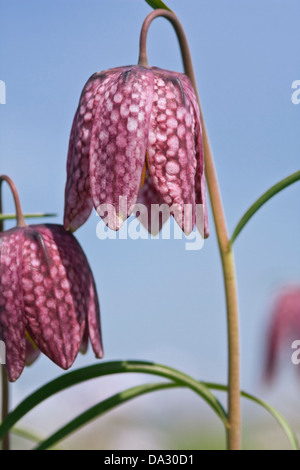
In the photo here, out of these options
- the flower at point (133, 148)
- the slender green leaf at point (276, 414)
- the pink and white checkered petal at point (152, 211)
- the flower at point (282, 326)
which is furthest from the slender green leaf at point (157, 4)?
the flower at point (282, 326)

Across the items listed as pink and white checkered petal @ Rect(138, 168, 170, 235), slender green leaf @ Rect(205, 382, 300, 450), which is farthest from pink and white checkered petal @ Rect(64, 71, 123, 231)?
slender green leaf @ Rect(205, 382, 300, 450)

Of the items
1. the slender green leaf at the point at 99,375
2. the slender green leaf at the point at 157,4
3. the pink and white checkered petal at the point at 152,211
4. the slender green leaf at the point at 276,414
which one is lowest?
the slender green leaf at the point at 276,414

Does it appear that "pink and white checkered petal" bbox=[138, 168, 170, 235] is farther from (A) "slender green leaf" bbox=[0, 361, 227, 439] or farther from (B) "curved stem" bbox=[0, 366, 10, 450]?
(B) "curved stem" bbox=[0, 366, 10, 450]

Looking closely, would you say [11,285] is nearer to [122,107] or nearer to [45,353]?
[45,353]

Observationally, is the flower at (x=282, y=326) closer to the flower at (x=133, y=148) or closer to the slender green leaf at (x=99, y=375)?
the slender green leaf at (x=99, y=375)

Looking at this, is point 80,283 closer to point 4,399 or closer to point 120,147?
point 120,147
